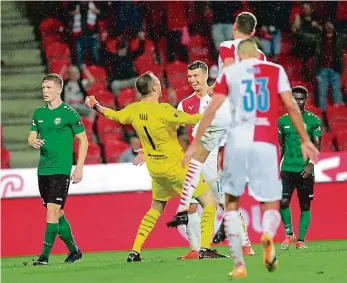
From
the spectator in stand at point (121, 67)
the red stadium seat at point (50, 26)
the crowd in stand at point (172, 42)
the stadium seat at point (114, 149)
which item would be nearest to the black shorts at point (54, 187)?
the stadium seat at point (114, 149)

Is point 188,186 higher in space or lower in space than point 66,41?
lower

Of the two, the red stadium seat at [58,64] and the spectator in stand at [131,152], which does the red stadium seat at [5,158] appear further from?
the red stadium seat at [58,64]

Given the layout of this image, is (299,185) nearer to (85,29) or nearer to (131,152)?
(131,152)

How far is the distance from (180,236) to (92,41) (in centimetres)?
522

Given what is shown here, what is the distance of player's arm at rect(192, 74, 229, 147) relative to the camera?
7621 millimetres

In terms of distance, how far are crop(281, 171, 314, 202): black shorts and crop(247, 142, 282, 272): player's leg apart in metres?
4.53

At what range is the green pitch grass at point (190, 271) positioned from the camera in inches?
316

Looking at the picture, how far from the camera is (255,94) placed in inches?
302

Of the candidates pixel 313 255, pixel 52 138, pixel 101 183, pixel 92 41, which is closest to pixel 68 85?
pixel 92 41

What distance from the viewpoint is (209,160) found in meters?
10.8

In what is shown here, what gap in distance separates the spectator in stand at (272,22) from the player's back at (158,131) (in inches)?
329

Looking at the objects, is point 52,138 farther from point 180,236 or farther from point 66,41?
point 66,41

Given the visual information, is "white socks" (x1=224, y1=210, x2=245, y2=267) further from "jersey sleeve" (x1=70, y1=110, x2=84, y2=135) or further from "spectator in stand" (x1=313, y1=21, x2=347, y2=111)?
"spectator in stand" (x1=313, y1=21, x2=347, y2=111)

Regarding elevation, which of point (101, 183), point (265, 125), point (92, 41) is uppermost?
point (92, 41)
